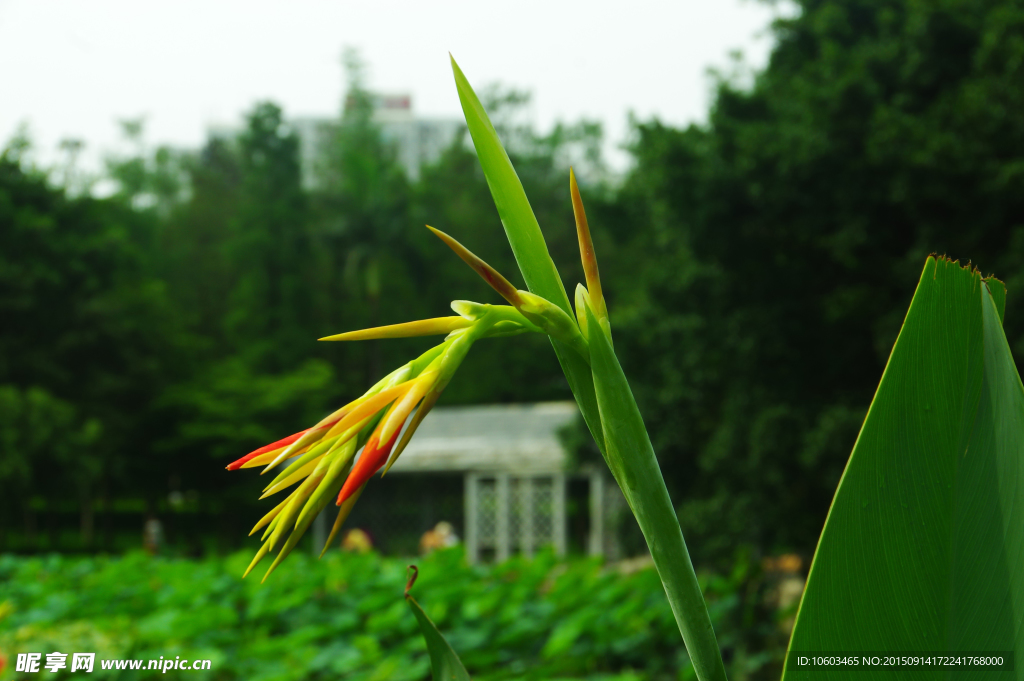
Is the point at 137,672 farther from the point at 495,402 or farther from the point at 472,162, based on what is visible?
the point at 472,162

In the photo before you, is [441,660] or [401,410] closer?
[401,410]

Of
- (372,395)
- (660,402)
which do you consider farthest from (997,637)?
(660,402)

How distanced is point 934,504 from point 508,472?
14162mm

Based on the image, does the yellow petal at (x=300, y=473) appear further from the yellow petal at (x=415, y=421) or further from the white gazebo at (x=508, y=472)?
the white gazebo at (x=508, y=472)

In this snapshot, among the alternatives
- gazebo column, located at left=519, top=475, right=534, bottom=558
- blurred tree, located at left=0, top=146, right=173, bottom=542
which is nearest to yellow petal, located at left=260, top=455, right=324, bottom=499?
gazebo column, located at left=519, top=475, right=534, bottom=558

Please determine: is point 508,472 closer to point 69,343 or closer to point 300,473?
point 69,343

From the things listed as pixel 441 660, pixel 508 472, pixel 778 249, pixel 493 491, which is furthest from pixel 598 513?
pixel 441 660

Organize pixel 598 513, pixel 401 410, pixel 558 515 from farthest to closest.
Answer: pixel 558 515 → pixel 598 513 → pixel 401 410

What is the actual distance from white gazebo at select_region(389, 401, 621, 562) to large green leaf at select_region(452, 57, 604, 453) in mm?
11489

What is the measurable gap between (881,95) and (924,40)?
1.53ft

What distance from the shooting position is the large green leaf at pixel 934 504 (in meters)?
0.43

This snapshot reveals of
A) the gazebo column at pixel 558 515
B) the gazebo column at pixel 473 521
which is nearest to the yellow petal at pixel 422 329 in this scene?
the gazebo column at pixel 558 515

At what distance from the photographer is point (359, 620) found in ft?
10.7

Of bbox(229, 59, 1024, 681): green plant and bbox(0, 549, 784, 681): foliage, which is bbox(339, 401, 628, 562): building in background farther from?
bbox(229, 59, 1024, 681): green plant
